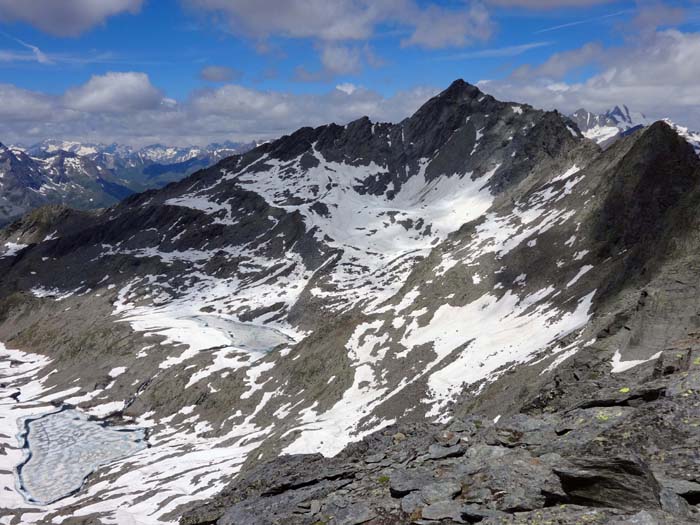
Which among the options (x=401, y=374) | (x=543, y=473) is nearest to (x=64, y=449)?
(x=401, y=374)

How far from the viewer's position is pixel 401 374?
61.3 metres

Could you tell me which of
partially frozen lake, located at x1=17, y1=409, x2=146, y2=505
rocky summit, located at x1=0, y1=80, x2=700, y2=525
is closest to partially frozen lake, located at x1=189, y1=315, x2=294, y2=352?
rocky summit, located at x1=0, y1=80, x2=700, y2=525

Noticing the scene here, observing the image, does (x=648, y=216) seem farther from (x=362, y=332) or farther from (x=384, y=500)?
(x=384, y=500)

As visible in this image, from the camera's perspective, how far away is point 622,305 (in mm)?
40750

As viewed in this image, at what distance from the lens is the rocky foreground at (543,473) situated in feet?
33.4

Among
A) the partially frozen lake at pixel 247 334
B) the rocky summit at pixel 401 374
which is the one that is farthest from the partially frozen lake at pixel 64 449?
the partially frozen lake at pixel 247 334

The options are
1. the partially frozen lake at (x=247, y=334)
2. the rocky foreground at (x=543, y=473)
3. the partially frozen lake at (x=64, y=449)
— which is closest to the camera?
the rocky foreground at (x=543, y=473)

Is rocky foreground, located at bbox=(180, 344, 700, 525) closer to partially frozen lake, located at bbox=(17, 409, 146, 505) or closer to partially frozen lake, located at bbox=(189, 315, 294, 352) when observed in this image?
partially frozen lake, located at bbox=(17, 409, 146, 505)

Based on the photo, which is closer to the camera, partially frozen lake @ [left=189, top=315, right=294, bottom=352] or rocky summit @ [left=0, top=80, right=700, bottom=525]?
rocky summit @ [left=0, top=80, right=700, bottom=525]

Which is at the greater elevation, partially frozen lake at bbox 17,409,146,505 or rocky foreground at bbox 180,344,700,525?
rocky foreground at bbox 180,344,700,525

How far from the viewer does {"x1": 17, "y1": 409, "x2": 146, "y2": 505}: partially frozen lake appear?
246ft

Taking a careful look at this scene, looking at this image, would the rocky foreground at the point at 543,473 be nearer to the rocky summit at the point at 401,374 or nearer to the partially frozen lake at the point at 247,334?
the rocky summit at the point at 401,374

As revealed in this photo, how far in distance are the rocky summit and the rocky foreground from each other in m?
0.07

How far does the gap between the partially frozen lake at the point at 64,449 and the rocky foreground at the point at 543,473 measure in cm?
6909
